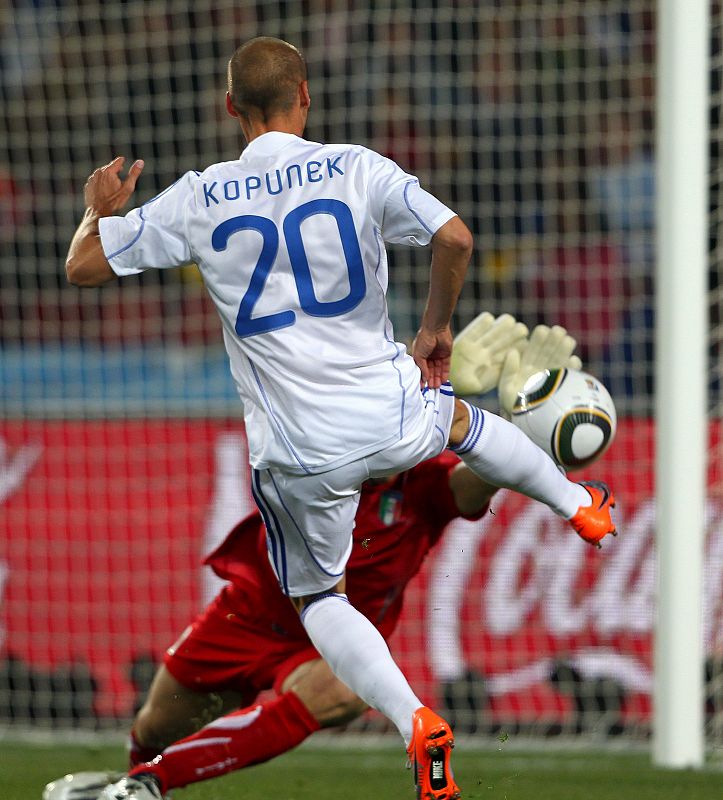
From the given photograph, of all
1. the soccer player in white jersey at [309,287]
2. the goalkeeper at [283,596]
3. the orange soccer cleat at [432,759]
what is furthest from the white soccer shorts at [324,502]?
the orange soccer cleat at [432,759]

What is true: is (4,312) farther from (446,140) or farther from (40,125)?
(446,140)

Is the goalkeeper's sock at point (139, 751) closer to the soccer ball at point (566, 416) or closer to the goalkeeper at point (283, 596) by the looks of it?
the goalkeeper at point (283, 596)

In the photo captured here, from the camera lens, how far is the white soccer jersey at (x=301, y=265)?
324cm

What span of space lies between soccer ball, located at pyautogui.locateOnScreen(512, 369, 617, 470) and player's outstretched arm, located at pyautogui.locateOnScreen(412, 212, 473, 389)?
1.45ft

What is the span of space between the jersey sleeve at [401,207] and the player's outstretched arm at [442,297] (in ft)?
0.11

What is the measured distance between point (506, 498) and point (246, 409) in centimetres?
302

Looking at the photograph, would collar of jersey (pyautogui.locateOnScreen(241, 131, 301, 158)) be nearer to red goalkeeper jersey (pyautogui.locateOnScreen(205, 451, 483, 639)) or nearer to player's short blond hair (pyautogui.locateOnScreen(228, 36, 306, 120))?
player's short blond hair (pyautogui.locateOnScreen(228, 36, 306, 120))

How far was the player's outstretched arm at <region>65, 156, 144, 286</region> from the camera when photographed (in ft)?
10.9

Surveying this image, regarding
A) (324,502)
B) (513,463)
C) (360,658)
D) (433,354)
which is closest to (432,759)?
(360,658)

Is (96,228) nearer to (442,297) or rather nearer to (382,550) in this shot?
(442,297)

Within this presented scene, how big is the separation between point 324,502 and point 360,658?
0.37m

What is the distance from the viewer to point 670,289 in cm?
518

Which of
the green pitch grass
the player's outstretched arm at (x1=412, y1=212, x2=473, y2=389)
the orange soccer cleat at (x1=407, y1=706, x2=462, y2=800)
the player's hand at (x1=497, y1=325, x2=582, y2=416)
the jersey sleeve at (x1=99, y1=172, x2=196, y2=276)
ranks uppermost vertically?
the jersey sleeve at (x1=99, y1=172, x2=196, y2=276)

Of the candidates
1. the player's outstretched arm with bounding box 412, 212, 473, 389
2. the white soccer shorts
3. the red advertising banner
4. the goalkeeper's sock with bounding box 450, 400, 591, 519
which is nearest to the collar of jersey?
the player's outstretched arm with bounding box 412, 212, 473, 389
